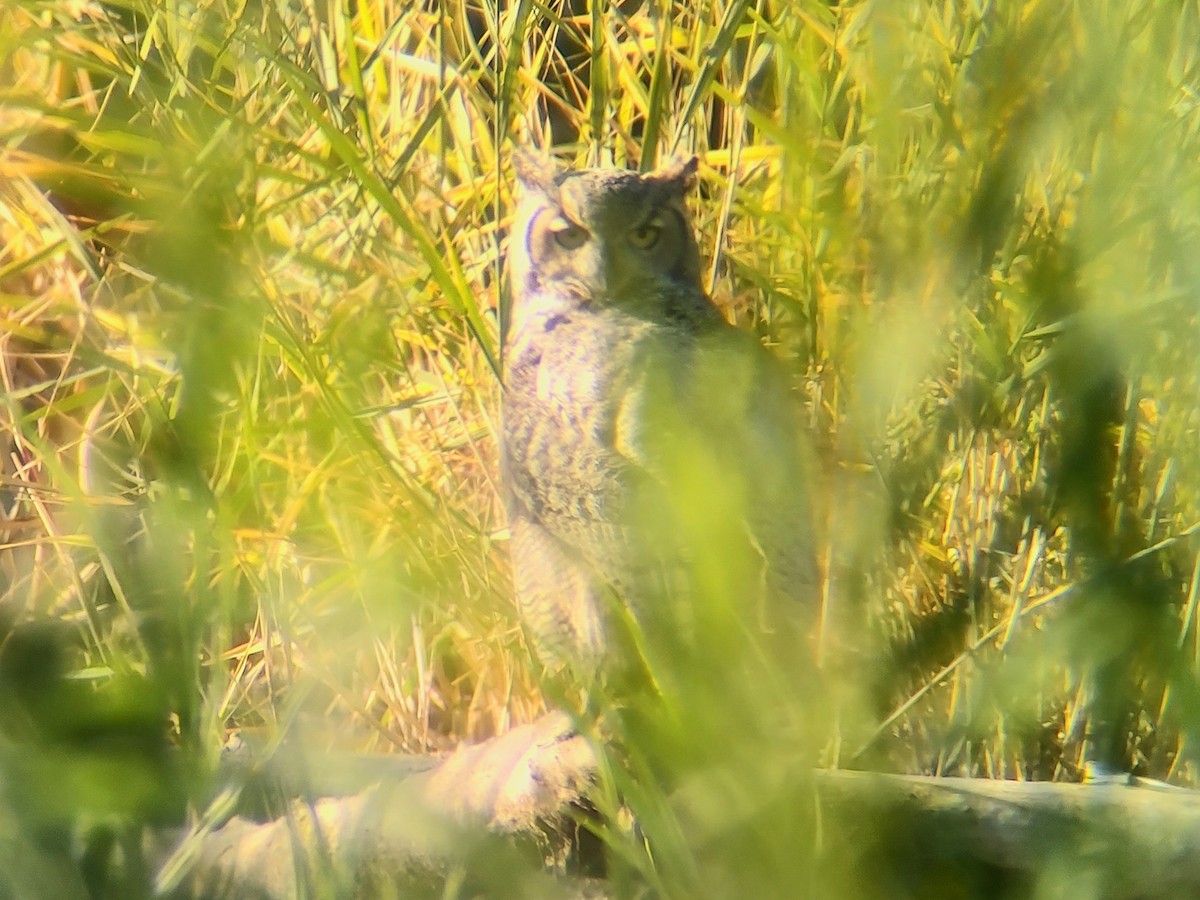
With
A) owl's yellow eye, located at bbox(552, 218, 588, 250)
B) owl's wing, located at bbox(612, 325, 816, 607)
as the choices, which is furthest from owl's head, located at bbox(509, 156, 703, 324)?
owl's wing, located at bbox(612, 325, 816, 607)

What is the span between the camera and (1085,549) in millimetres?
333

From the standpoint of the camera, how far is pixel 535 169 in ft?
4.58

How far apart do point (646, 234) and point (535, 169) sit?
16cm

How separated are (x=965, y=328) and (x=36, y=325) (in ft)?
5.50

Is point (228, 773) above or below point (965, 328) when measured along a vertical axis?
below

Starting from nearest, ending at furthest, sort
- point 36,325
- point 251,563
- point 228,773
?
point 228,773 < point 251,563 < point 36,325

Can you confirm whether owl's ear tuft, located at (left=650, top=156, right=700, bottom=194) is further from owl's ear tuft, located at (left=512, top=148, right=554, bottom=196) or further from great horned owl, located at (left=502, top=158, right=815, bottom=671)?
owl's ear tuft, located at (left=512, top=148, right=554, bottom=196)

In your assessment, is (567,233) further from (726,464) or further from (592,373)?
(726,464)

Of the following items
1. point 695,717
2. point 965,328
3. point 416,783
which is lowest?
point 416,783

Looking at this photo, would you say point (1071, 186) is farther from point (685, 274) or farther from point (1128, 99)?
point (685, 274)

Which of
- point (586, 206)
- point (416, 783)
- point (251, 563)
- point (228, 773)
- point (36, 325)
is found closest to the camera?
point (228, 773)

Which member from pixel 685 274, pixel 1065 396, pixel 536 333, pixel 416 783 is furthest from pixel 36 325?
pixel 1065 396

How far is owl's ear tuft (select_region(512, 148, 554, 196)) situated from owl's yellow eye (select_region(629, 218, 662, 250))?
0.39 ft

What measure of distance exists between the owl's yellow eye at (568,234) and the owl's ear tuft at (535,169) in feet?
0.14
